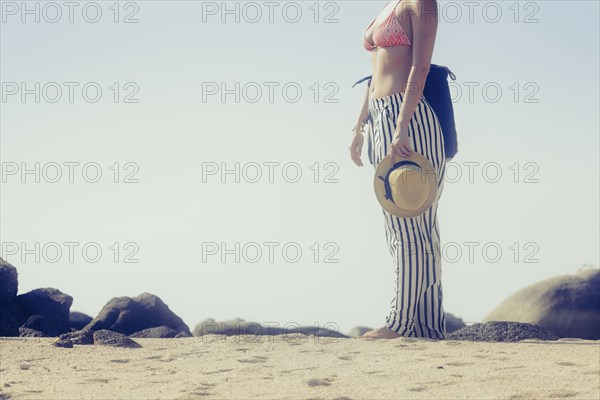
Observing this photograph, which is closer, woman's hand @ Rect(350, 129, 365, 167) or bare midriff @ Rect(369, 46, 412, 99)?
bare midriff @ Rect(369, 46, 412, 99)

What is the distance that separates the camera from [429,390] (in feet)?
17.4

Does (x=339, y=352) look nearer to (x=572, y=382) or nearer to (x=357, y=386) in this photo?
(x=357, y=386)

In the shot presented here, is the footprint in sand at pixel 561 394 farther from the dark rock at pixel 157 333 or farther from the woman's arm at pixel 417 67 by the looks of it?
the dark rock at pixel 157 333

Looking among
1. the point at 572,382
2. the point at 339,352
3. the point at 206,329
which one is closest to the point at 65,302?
the point at 206,329

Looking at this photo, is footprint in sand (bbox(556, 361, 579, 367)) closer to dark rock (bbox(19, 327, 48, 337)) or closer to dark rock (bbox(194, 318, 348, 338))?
dark rock (bbox(194, 318, 348, 338))

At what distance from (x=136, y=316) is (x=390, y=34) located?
5447mm

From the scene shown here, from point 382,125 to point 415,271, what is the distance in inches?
A: 49.9

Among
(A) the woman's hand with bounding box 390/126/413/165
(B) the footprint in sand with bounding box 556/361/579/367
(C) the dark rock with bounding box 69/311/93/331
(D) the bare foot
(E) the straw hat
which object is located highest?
(A) the woman's hand with bounding box 390/126/413/165

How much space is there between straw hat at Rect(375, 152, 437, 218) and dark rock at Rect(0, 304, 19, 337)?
5.73m

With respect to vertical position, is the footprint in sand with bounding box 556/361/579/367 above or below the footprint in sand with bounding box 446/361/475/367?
above

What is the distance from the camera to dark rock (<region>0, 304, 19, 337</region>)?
34.4ft

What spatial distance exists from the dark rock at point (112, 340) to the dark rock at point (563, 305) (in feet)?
27.8

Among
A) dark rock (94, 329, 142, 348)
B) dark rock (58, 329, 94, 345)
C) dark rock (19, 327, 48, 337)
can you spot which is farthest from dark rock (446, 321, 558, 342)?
dark rock (19, 327, 48, 337)

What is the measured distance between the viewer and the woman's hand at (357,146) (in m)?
7.98
